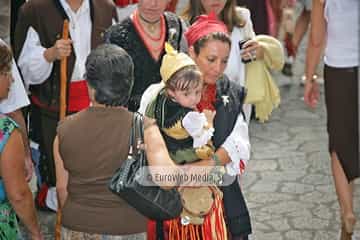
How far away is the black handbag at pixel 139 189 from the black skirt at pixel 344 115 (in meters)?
1.66

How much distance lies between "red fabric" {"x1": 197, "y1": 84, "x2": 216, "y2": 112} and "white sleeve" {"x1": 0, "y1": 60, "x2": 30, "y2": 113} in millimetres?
983

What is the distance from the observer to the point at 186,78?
3.27 m

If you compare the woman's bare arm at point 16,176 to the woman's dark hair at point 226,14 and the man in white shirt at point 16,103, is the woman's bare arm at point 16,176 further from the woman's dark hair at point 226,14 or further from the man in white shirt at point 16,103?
the woman's dark hair at point 226,14

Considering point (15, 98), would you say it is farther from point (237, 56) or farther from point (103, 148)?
point (237, 56)

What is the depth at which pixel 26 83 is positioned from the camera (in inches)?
179

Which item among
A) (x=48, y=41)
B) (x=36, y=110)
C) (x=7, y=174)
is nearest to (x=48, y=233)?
(x=36, y=110)

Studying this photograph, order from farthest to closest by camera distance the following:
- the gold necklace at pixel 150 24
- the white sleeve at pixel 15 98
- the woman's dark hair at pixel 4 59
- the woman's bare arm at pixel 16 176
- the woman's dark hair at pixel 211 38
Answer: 1. the gold necklace at pixel 150 24
2. the white sleeve at pixel 15 98
3. the woman's dark hair at pixel 211 38
4. the woman's dark hair at pixel 4 59
5. the woman's bare arm at pixel 16 176

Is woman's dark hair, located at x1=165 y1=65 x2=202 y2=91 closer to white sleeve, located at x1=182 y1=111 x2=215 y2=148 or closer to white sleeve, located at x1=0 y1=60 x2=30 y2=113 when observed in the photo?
white sleeve, located at x1=182 y1=111 x2=215 y2=148

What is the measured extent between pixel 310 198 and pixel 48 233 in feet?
5.82

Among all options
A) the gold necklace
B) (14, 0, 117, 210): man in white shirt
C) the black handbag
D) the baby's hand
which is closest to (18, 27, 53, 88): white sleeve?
(14, 0, 117, 210): man in white shirt

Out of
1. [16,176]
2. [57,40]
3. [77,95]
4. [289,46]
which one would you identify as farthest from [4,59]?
[289,46]

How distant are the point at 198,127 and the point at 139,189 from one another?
0.46 metres

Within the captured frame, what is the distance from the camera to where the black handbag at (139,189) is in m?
2.99

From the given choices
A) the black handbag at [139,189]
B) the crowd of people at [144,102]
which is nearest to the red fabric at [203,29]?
the crowd of people at [144,102]
